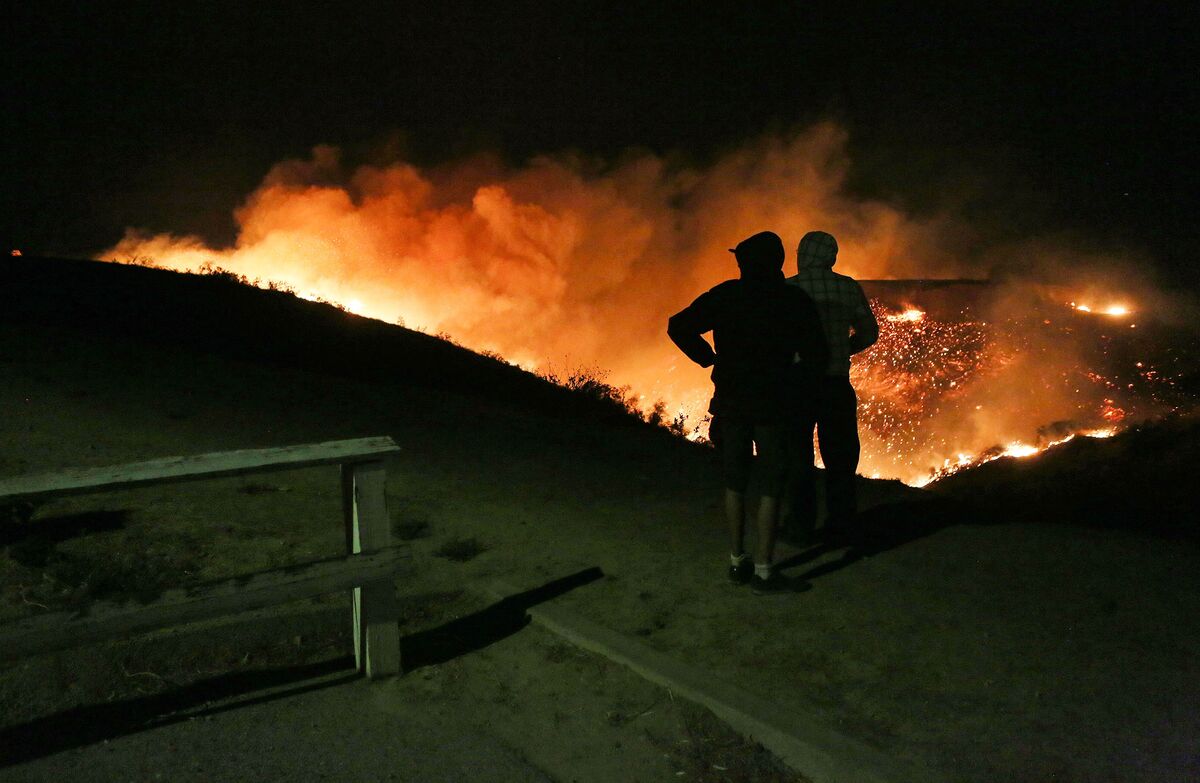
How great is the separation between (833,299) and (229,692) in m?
4.10

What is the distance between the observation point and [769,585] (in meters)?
4.68

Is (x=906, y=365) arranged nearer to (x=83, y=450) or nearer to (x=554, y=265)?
(x=83, y=450)

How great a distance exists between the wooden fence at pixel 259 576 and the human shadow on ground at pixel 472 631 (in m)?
0.27

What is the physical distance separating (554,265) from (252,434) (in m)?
48.2

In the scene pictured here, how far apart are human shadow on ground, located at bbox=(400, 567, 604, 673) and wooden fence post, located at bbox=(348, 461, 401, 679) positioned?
0.65 feet

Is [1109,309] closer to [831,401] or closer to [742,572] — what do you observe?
[831,401]

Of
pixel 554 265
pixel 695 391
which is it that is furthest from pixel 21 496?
pixel 554 265

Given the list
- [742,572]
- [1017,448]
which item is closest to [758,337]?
[742,572]

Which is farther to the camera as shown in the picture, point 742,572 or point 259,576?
point 742,572

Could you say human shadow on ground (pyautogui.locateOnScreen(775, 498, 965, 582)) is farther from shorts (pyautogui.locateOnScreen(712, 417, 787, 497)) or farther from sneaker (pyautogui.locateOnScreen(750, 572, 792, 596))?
shorts (pyautogui.locateOnScreen(712, 417, 787, 497))

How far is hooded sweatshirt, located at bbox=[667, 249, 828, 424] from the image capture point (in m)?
4.38

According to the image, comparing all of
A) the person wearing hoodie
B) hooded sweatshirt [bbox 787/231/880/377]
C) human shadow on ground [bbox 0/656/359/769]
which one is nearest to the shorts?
the person wearing hoodie

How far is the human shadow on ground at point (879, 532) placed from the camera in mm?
5250

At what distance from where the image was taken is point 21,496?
3.22 metres
